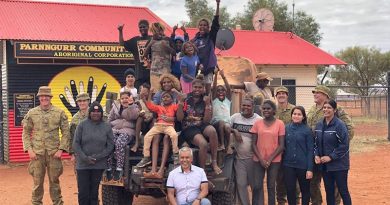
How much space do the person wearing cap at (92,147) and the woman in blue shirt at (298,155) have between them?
223cm

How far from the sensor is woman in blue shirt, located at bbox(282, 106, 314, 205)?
6.23 m

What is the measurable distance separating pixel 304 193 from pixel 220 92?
1712mm

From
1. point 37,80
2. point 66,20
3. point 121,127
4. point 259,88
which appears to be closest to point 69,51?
point 37,80

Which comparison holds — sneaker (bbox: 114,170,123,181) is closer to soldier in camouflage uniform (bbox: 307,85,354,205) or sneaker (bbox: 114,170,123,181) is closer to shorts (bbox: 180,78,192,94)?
shorts (bbox: 180,78,192,94)

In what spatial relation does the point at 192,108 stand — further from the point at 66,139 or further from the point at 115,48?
the point at 115,48

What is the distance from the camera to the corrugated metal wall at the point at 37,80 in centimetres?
1352

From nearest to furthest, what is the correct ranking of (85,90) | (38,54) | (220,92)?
(220,92)
(38,54)
(85,90)

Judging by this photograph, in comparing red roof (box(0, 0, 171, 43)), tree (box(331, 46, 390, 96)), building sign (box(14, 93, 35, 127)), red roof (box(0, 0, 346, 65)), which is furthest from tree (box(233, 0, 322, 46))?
building sign (box(14, 93, 35, 127))

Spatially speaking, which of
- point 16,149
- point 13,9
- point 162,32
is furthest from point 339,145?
point 13,9

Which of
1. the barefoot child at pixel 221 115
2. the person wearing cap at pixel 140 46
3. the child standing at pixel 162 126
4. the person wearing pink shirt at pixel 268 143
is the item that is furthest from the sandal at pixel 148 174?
the person wearing cap at pixel 140 46

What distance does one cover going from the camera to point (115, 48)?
13938 mm

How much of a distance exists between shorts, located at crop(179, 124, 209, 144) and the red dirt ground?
106 inches

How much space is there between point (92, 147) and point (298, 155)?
2.57 m

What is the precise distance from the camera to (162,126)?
6.02 m
